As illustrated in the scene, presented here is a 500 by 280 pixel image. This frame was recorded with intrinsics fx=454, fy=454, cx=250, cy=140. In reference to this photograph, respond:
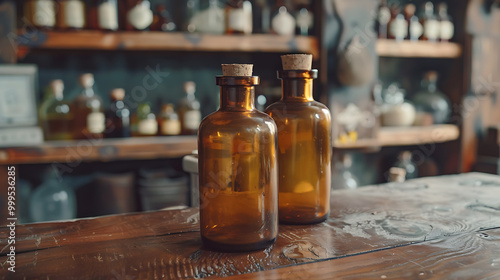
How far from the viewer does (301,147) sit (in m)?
0.80

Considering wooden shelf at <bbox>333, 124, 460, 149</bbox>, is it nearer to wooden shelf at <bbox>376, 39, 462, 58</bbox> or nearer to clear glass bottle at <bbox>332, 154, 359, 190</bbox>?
clear glass bottle at <bbox>332, 154, 359, 190</bbox>

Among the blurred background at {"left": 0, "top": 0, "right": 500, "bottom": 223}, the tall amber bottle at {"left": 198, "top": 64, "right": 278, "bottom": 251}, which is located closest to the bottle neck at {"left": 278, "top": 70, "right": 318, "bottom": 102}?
the tall amber bottle at {"left": 198, "top": 64, "right": 278, "bottom": 251}

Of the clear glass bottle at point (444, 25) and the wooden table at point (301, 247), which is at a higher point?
the clear glass bottle at point (444, 25)

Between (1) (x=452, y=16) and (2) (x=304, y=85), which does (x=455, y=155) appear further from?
(2) (x=304, y=85)

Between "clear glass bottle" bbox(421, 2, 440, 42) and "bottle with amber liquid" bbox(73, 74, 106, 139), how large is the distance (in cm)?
175

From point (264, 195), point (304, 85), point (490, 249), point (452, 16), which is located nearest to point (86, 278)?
point (264, 195)

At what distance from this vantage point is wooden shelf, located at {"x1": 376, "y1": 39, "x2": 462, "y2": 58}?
2260 millimetres

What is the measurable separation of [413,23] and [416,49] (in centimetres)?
20

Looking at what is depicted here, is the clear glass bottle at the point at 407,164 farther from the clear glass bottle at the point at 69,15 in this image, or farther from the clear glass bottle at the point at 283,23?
the clear glass bottle at the point at 69,15

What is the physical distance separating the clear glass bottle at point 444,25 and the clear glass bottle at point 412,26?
0.11 m

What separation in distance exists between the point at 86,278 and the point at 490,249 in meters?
0.58

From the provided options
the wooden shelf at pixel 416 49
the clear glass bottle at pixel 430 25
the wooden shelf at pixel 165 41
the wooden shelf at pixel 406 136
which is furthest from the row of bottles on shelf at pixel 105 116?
the clear glass bottle at pixel 430 25

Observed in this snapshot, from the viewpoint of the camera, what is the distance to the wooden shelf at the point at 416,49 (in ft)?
7.41

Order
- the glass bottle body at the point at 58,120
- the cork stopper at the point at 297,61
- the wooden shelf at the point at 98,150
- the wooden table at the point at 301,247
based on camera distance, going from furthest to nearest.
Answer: the glass bottle body at the point at 58,120 → the wooden shelf at the point at 98,150 → the cork stopper at the point at 297,61 → the wooden table at the point at 301,247
